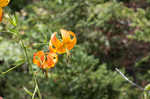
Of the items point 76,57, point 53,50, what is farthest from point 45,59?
point 76,57

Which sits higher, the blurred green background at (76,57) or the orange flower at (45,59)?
the orange flower at (45,59)

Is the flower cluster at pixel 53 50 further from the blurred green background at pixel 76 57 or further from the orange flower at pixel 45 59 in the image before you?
the blurred green background at pixel 76 57

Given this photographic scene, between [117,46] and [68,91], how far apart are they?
1782 millimetres

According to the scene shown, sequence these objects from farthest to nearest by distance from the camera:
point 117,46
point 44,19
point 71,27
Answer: point 117,46
point 44,19
point 71,27

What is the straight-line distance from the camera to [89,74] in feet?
6.70

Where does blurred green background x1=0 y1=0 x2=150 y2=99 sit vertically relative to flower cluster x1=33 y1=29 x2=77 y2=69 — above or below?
below

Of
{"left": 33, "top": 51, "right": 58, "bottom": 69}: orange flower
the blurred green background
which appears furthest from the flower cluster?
the blurred green background

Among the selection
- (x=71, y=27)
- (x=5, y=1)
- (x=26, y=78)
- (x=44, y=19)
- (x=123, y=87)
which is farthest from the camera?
(x=26, y=78)

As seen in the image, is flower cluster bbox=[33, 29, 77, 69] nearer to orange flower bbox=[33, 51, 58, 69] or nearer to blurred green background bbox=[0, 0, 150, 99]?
orange flower bbox=[33, 51, 58, 69]

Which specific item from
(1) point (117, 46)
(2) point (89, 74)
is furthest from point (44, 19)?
(1) point (117, 46)

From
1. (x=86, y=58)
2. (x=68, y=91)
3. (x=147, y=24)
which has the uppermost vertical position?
(x=147, y=24)

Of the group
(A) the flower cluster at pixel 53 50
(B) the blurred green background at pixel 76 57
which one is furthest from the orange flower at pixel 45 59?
(B) the blurred green background at pixel 76 57

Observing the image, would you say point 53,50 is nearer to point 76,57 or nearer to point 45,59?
point 45,59

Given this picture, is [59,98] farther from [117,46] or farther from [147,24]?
[117,46]
